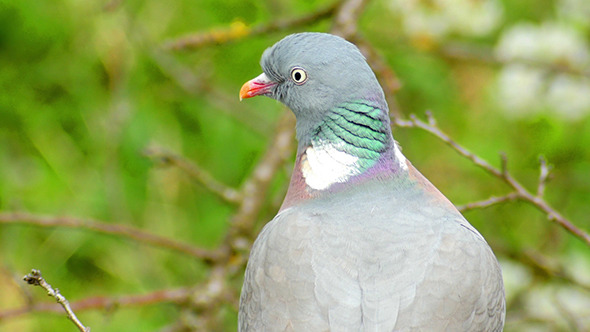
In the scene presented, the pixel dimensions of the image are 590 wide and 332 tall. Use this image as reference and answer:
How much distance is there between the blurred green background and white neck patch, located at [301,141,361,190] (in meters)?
1.54

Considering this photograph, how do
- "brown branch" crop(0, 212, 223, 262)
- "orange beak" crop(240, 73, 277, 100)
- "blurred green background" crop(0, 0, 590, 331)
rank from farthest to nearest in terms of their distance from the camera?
"blurred green background" crop(0, 0, 590, 331) → "brown branch" crop(0, 212, 223, 262) → "orange beak" crop(240, 73, 277, 100)

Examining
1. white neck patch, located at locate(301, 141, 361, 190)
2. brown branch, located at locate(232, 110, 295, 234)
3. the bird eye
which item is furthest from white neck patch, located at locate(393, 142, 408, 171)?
brown branch, located at locate(232, 110, 295, 234)

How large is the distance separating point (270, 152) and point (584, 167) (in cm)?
173

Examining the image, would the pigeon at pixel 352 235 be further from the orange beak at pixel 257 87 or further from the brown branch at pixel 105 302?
the brown branch at pixel 105 302

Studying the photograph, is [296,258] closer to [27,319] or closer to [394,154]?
[394,154]

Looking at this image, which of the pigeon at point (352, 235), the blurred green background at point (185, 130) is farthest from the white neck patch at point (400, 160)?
the blurred green background at point (185, 130)

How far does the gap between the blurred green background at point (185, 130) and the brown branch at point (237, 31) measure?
28 centimetres

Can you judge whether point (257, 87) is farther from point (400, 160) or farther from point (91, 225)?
point (91, 225)

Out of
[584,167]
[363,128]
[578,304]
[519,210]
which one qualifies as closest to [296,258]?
[363,128]

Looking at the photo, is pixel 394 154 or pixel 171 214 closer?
pixel 394 154

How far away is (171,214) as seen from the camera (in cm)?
454

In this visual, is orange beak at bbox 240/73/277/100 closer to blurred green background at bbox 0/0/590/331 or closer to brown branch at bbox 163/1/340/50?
brown branch at bbox 163/1/340/50

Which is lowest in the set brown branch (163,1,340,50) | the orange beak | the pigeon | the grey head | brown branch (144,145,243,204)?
the pigeon

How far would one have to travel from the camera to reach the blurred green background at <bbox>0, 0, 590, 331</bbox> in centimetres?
403
